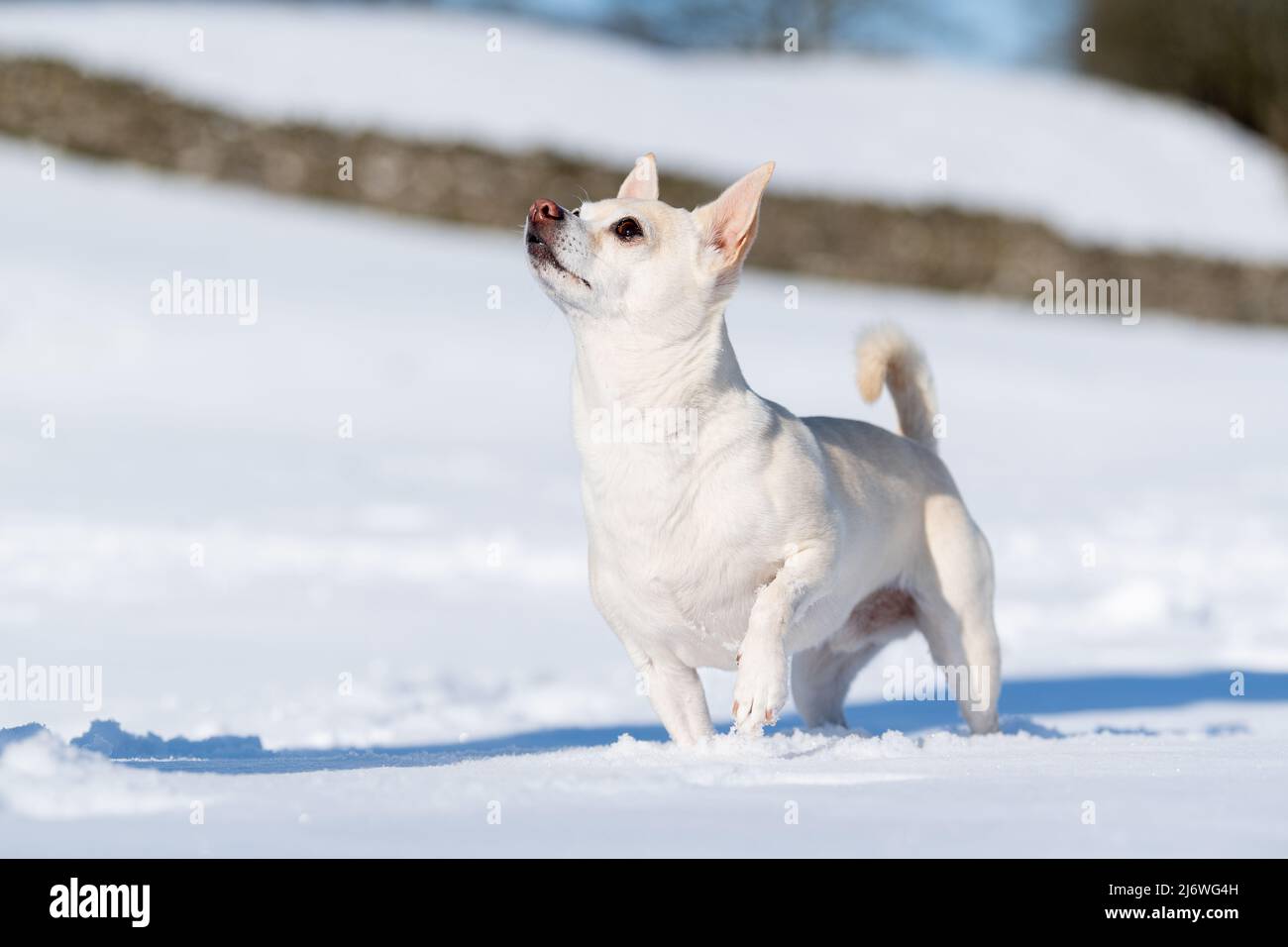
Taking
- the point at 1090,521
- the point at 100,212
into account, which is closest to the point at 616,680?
the point at 1090,521

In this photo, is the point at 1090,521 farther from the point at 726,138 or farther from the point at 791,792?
the point at 726,138

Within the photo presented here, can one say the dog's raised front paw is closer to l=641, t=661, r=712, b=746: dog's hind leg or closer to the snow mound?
l=641, t=661, r=712, b=746: dog's hind leg

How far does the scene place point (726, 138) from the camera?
17.5 metres

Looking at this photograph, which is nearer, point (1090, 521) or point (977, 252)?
point (1090, 521)

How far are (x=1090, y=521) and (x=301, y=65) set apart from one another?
33.7 ft

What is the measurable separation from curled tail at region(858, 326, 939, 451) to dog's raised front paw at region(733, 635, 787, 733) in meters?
1.29

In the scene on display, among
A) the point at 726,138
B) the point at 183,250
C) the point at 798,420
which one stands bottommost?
the point at 798,420

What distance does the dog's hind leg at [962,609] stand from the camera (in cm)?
Answer: 459

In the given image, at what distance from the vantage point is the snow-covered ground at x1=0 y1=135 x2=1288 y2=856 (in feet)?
9.88

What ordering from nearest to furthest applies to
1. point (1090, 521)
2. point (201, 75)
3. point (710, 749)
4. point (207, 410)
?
point (710, 749), point (1090, 521), point (207, 410), point (201, 75)

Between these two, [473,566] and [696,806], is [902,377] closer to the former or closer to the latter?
[696,806]

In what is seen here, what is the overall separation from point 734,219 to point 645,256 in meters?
0.26

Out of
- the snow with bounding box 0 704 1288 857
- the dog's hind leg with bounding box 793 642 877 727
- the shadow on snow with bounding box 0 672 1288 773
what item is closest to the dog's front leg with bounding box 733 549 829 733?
the snow with bounding box 0 704 1288 857

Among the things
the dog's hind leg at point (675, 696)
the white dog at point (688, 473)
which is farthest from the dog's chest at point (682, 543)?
the dog's hind leg at point (675, 696)
